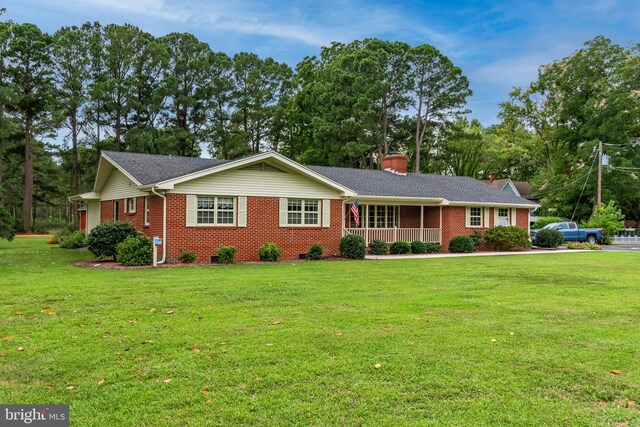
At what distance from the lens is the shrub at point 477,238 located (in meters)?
24.1

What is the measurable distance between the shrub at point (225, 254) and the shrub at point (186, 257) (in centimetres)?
83

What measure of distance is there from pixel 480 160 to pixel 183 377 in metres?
52.8

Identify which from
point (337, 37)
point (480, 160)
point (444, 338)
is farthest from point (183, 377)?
point (480, 160)

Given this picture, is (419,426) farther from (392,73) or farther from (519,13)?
(392,73)

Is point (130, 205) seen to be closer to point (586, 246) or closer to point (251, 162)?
point (251, 162)

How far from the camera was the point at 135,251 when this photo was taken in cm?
1529

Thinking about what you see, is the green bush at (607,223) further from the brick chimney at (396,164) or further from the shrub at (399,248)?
the shrub at (399,248)

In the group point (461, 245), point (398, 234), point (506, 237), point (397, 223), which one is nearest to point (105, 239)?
point (398, 234)

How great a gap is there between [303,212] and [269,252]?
2.39 m

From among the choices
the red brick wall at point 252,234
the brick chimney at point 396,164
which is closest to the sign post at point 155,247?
the red brick wall at point 252,234

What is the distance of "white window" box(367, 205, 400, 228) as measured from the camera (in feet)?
76.9

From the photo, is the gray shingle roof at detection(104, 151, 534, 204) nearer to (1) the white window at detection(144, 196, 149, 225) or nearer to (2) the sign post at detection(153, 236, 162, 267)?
(1) the white window at detection(144, 196, 149, 225)

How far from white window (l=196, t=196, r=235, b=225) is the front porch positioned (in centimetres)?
614

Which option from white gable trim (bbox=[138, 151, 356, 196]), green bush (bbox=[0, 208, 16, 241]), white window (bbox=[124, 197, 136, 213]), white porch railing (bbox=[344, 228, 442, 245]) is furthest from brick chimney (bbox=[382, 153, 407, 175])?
green bush (bbox=[0, 208, 16, 241])
